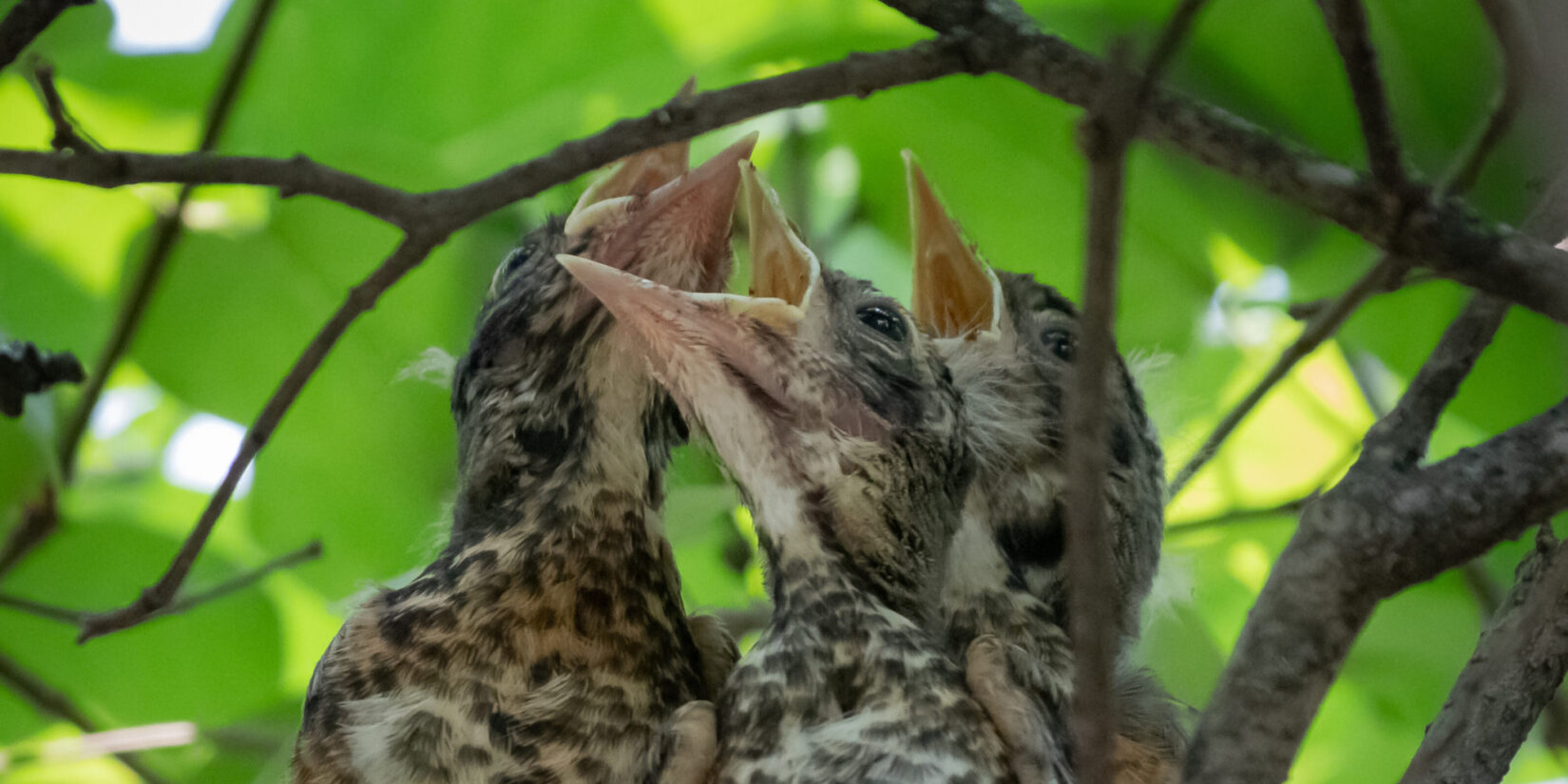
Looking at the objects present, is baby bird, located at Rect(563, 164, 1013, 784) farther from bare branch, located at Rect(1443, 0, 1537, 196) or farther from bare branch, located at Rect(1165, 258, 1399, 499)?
bare branch, located at Rect(1443, 0, 1537, 196)

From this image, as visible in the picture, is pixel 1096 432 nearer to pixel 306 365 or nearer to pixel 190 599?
pixel 306 365

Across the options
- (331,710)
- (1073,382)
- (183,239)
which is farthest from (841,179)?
(1073,382)

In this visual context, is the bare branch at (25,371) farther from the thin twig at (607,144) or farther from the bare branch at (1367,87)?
the bare branch at (1367,87)

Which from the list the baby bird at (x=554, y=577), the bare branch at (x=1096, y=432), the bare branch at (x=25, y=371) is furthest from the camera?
the bare branch at (x=25, y=371)

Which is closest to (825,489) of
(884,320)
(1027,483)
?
(884,320)

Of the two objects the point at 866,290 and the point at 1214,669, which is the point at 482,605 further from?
the point at 1214,669

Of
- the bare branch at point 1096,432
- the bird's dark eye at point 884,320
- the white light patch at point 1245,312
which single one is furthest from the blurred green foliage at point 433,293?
the bare branch at point 1096,432
